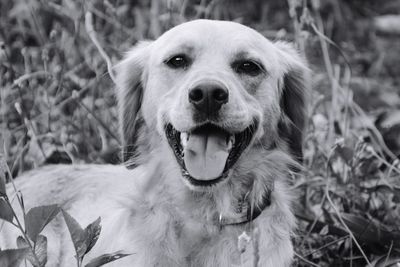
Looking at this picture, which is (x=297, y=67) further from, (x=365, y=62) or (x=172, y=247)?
(x=365, y=62)

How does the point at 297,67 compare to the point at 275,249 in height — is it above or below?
above

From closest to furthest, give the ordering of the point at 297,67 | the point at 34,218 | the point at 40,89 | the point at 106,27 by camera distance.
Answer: the point at 34,218 → the point at 297,67 → the point at 40,89 → the point at 106,27

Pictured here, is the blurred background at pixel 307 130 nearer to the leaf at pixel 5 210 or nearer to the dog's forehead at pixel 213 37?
the leaf at pixel 5 210

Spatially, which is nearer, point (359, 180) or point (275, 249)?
point (275, 249)

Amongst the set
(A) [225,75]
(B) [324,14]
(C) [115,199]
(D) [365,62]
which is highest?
(A) [225,75]

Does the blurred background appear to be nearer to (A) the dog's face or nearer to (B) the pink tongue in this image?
(A) the dog's face

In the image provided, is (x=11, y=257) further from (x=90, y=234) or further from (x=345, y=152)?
(x=345, y=152)

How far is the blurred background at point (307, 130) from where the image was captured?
3775 millimetres

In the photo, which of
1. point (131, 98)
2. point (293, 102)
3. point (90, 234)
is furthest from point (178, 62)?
point (90, 234)

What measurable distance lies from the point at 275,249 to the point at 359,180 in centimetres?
110

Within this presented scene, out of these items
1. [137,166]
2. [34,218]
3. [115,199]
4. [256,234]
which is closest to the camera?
[256,234]

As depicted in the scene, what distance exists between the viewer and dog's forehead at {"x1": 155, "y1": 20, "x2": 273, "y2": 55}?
3.27 m

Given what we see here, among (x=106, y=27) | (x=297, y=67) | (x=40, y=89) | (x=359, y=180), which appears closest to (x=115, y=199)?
(x=297, y=67)

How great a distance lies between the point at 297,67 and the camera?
12.3ft
